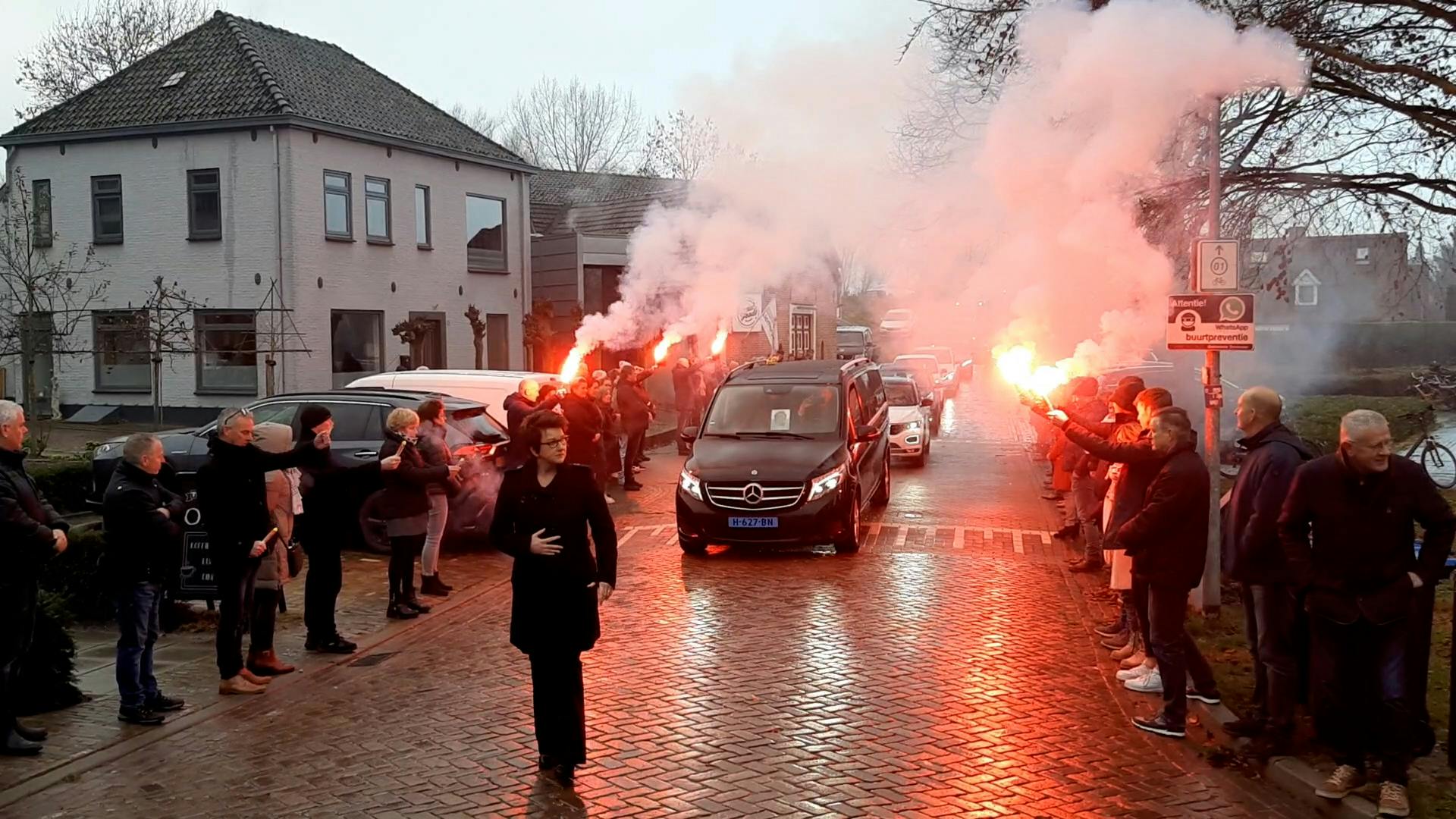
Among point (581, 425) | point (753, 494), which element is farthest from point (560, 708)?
point (581, 425)

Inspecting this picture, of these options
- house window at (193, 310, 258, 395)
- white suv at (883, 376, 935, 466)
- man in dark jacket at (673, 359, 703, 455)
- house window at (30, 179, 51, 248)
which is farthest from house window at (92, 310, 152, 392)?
white suv at (883, 376, 935, 466)

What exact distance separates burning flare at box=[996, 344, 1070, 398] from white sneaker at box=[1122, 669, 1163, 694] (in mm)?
2121

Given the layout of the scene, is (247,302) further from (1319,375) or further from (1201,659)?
(1319,375)

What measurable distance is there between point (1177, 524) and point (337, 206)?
24459 mm

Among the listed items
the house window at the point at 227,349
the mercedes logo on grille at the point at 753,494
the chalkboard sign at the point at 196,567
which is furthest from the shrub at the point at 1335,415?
the house window at the point at 227,349

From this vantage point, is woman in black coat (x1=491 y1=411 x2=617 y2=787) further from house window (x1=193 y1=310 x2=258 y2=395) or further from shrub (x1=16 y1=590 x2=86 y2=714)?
house window (x1=193 y1=310 x2=258 y2=395)

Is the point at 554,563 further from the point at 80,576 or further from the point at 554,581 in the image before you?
the point at 80,576

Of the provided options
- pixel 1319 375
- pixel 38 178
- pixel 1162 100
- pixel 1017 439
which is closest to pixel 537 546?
pixel 1162 100

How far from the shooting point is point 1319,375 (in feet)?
123

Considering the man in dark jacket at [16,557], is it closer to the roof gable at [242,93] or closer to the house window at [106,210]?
the roof gable at [242,93]

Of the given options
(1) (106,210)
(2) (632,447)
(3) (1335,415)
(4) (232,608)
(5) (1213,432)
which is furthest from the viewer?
(1) (106,210)

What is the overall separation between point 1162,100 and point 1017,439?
54.6 ft

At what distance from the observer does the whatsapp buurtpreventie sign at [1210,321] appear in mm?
9211

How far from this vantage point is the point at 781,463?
12438 millimetres
